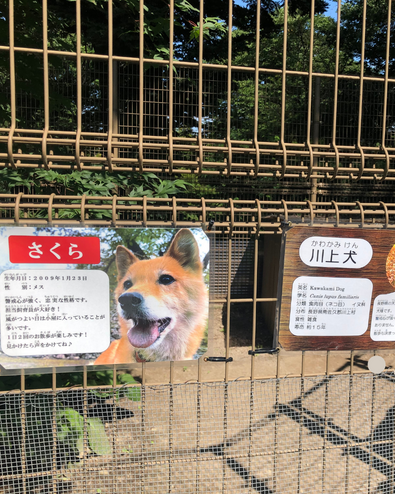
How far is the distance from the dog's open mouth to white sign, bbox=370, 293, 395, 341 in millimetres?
1128

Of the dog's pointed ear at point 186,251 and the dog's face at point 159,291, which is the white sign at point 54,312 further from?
the dog's pointed ear at point 186,251

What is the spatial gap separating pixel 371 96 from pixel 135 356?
7.66 metres

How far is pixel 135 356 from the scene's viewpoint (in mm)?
1794

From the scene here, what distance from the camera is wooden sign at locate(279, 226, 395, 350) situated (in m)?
1.92

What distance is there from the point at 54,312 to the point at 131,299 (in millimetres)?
359

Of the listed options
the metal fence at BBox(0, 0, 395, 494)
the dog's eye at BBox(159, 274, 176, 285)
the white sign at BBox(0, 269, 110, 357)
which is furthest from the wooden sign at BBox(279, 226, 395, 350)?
the white sign at BBox(0, 269, 110, 357)

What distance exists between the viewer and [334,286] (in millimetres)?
1952

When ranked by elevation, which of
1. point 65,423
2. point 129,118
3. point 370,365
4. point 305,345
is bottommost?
point 65,423

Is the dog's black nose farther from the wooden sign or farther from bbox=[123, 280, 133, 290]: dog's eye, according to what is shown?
the wooden sign

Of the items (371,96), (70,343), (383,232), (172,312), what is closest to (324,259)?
(383,232)

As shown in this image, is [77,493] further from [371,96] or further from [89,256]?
[371,96]

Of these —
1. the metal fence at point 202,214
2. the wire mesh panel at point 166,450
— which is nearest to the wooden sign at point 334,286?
the metal fence at point 202,214

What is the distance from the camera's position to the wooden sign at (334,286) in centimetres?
192

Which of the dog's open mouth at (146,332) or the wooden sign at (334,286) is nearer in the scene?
the dog's open mouth at (146,332)
